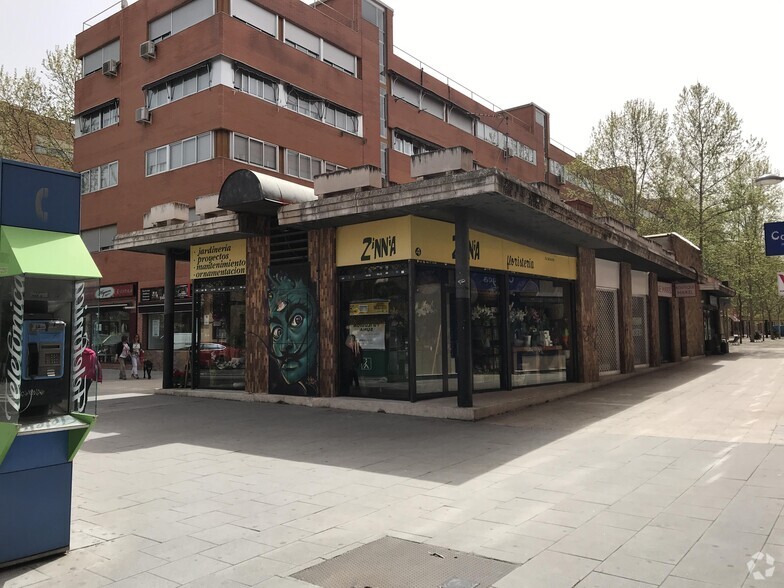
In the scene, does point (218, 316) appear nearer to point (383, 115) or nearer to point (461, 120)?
point (383, 115)

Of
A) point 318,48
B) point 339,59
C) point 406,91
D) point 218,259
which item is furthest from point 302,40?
point 218,259

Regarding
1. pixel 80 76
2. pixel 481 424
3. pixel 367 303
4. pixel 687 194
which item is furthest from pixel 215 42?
pixel 687 194

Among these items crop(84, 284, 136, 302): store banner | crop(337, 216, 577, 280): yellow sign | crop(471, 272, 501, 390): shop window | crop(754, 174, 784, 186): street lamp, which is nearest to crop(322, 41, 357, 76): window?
crop(84, 284, 136, 302): store banner

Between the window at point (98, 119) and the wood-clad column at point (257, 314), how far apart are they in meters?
20.7

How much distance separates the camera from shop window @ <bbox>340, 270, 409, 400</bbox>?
→ 1152 centimetres

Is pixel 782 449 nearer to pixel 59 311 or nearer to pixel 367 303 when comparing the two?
pixel 367 303

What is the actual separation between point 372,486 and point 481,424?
13.4 feet

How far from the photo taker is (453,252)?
39.8 feet

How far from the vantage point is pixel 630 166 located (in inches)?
1355

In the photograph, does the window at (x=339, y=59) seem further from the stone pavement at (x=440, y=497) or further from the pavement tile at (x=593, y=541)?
the pavement tile at (x=593, y=541)

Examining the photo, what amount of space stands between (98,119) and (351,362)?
26.2m

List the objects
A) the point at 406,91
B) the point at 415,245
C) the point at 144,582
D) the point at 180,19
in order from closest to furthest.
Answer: the point at 144,582 < the point at 415,245 < the point at 180,19 < the point at 406,91

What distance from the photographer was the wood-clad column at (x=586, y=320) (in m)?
15.3

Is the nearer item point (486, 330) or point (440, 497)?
point (440, 497)
